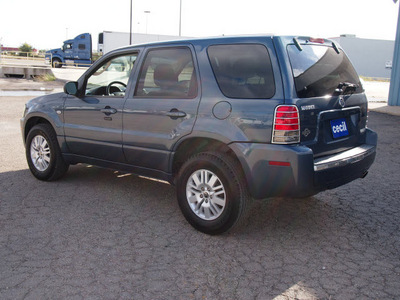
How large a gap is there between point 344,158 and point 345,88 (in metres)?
0.67

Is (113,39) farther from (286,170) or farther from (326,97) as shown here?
(286,170)

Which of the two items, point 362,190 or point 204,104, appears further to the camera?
point 362,190

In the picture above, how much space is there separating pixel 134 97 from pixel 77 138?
109cm

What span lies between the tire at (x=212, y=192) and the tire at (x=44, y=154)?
83.2 inches

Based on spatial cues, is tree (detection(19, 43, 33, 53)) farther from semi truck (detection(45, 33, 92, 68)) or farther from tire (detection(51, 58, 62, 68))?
semi truck (detection(45, 33, 92, 68))

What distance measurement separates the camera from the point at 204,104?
3.84 m

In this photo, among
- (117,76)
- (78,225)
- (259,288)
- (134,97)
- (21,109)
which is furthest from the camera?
(21,109)

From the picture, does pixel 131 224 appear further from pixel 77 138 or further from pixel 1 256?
pixel 77 138

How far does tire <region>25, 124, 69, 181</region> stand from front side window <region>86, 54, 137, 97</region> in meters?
0.84

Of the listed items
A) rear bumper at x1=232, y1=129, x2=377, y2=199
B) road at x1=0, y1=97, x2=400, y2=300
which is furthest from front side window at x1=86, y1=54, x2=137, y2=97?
rear bumper at x1=232, y1=129, x2=377, y2=199

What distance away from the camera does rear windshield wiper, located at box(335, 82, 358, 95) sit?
390 centimetres

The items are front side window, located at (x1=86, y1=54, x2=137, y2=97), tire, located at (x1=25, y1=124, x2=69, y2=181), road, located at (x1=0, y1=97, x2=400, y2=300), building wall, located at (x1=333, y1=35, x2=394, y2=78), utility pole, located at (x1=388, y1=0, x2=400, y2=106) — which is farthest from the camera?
building wall, located at (x1=333, y1=35, x2=394, y2=78)

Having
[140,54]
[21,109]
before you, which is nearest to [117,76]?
[140,54]

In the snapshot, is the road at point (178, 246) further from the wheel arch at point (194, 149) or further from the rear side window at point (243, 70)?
the rear side window at point (243, 70)
